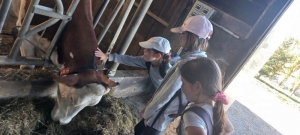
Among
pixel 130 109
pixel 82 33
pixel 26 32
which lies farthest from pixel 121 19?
pixel 130 109

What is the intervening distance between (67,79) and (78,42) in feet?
2.08

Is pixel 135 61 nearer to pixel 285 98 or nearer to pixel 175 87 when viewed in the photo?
pixel 175 87

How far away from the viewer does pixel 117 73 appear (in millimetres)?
3484

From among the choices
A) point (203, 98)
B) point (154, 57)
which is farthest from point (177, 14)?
point (203, 98)

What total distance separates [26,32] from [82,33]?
1.80ft

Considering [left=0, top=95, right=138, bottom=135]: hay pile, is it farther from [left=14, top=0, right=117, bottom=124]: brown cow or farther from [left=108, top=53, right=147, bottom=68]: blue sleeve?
[left=108, top=53, right=147, bottom=68]: blue sleeve

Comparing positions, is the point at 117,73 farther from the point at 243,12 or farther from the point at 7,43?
the point at 243,12

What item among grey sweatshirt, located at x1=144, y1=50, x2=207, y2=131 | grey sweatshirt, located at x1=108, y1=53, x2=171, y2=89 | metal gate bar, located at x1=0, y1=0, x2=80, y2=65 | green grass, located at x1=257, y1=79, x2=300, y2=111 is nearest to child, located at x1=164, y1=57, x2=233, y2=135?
grey sweatshirt, located at x1=144, y1=50, x2=207, y2=131

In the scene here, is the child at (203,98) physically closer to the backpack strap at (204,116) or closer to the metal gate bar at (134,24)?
the backpack strap at (204,116)

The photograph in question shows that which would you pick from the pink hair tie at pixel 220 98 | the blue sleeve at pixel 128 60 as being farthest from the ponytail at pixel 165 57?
the pink hair tie at pixel 220 98

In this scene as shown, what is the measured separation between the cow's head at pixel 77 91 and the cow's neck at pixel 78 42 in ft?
0.75

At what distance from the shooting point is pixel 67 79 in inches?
78.2

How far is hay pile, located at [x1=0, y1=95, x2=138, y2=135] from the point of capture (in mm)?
2242

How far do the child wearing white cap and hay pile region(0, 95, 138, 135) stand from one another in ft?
2.85
